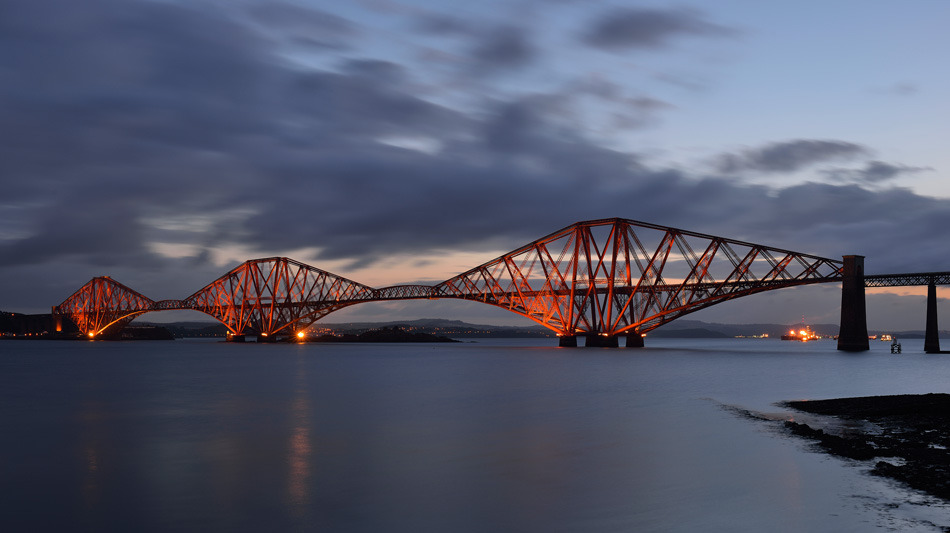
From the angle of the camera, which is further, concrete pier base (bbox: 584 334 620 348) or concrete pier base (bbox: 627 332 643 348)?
concrete pier base (bbox: 627 332 643 348)

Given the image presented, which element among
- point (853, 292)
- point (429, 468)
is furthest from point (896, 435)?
point (853, 292)

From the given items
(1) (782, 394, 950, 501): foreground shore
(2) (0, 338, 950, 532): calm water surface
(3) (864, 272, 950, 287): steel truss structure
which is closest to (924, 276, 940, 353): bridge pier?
(3) (864, 272, 950, 287): steel truss structure

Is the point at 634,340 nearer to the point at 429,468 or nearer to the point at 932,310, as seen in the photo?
the point at 932,310

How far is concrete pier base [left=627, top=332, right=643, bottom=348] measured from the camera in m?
117

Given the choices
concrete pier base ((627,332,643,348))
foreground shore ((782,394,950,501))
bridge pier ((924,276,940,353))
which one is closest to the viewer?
foreground shore ((782,394,950,501))

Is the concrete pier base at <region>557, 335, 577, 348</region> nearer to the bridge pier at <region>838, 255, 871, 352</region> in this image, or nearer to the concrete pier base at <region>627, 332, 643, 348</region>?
the concrete pier base at <region>627, 332, 643, 348</region>

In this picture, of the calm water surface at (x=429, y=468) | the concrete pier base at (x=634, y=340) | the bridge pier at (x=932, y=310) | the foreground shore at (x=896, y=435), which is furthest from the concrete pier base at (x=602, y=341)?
the foreground shore at (x=896, y=435)

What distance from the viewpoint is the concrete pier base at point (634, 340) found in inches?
4616

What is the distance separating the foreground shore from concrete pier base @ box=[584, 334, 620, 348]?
267ft

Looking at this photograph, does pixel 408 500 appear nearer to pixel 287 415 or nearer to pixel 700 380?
pixel 287 415

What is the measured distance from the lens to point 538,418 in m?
29.8

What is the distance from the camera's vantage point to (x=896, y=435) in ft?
70.6

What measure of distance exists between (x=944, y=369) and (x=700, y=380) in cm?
2504

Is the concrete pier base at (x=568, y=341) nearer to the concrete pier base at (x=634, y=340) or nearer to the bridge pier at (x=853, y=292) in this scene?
the concrete pier base at (x=634, y=340)
